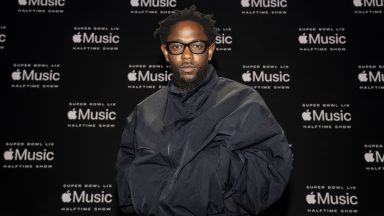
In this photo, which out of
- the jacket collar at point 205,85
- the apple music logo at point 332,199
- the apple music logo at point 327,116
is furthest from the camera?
the apple music logo at point 327,116

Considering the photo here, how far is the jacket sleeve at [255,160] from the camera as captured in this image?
1.38 m

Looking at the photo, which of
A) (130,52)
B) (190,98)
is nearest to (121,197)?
(190,98)

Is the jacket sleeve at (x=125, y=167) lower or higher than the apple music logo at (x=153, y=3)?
lower

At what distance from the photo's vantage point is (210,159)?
1367mm

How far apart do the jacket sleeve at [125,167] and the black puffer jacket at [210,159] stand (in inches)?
0.5

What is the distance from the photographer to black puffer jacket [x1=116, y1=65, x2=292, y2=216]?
133cm

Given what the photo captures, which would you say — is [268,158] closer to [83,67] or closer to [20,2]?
[83,67]

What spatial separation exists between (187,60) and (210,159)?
426mm

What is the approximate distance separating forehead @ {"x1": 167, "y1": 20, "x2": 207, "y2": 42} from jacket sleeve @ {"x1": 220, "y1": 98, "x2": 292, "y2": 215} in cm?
35

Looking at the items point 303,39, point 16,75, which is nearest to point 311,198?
point 303,39

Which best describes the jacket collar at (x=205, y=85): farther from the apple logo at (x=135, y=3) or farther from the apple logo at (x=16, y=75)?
the apple logo at (x=16, y=75)

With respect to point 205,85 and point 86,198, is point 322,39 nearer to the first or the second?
point 205,85

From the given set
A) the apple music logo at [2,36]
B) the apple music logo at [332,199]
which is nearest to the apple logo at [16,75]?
the apple music logo at [2,36]

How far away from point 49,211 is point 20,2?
4.41ft
